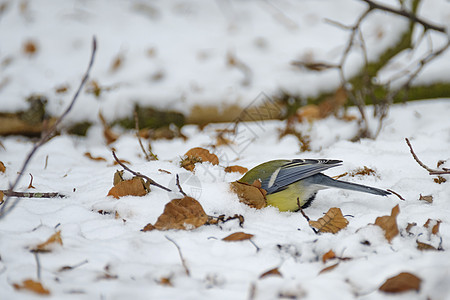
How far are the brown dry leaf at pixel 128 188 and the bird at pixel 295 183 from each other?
0.54m

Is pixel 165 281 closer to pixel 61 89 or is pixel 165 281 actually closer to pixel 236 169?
pixel 236 169

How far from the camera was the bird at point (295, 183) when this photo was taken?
1780 mm

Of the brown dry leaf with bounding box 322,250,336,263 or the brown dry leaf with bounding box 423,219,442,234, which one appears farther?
the brown dry leaf with bounding box 423,219,442,234

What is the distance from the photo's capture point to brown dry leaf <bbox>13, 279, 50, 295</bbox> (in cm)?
110

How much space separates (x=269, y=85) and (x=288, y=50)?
154 centimetres

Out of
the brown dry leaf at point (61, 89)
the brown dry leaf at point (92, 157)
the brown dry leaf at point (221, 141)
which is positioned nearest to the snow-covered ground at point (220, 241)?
Answer: the brown dry leaf at point (92, 157)

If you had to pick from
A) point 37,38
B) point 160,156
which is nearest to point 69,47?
point 37,38

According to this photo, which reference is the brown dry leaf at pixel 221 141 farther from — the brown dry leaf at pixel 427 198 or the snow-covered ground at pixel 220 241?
the brown dry leaf at pixel 427 198

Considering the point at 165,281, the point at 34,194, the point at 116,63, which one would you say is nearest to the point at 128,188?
the point at 34,194

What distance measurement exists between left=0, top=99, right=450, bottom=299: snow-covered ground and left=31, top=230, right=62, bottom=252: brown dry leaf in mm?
27

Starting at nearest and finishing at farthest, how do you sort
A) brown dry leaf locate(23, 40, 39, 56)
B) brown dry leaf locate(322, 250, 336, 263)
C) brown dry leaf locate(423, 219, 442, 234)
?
brown dry leaf locate(322, 250, 336, 263) → brown dry leaf locate(423, 219, 442, 234) → brown dry leaf locate(23, 40, 39, 56)

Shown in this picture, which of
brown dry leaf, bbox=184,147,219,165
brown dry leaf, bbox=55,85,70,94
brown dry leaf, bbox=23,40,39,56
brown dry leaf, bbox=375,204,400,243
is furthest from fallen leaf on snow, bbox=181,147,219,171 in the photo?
brown dry leaf, bbox=23,40,39,56

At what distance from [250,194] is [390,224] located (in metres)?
0.60

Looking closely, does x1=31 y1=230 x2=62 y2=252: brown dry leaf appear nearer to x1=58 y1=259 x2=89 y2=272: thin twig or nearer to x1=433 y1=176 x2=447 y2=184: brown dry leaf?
x1=58 y1=259 x2=89 y2=272: thin twig
